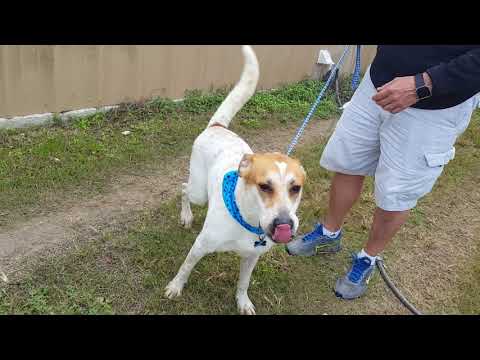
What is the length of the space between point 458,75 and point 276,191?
1.06 metres

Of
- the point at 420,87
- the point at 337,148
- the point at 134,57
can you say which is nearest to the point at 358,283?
the point at 337,148

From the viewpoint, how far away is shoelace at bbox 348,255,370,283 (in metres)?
3.07

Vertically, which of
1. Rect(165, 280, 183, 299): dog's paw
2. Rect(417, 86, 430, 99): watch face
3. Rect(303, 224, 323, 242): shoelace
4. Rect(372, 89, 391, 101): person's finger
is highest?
Rect(417, 86, 430, 99): watch face

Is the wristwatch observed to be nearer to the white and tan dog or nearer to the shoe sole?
the white and tan dog

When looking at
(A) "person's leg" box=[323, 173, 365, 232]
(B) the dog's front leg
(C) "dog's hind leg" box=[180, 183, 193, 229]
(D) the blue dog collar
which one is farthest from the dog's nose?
(C) "dog's hind leg" box=[180, 183, 193, 229]

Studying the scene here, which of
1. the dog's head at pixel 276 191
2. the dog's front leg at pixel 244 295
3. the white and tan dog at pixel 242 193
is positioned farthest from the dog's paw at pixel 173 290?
the dog's head at pixel 276 191

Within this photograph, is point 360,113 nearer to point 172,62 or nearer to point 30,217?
point 30,217

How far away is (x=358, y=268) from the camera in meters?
3.10

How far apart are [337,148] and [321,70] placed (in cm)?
428

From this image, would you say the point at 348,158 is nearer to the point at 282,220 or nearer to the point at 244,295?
the point at 282,220

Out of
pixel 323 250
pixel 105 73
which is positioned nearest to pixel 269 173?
pixel 323 250

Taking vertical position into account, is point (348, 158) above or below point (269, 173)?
below

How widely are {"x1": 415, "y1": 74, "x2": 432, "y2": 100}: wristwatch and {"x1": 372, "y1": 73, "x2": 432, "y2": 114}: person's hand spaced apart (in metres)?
0.01

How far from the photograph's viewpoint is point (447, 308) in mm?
3170
